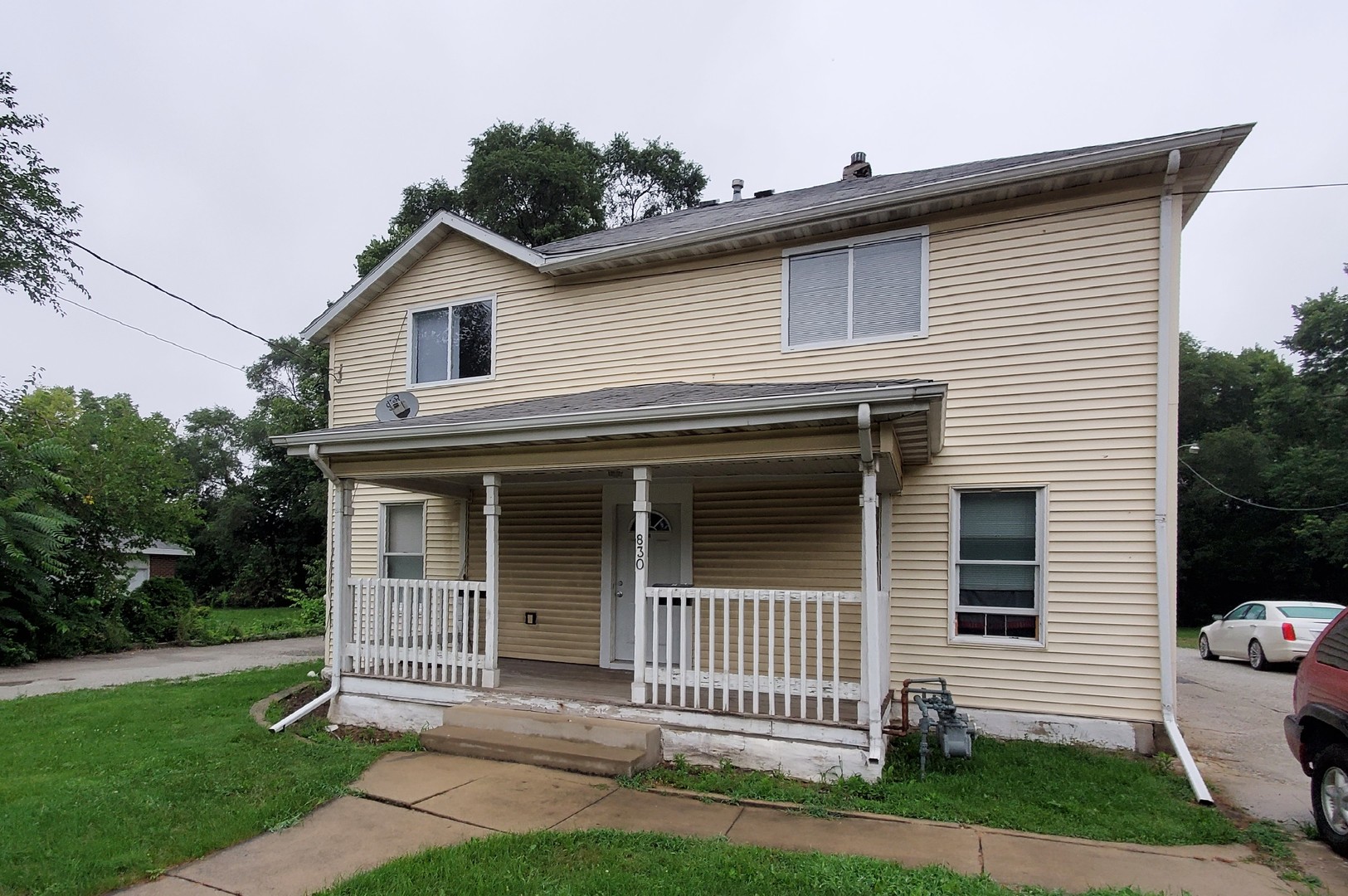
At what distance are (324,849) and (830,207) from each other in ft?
23.1

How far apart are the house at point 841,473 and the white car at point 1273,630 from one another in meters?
8.81

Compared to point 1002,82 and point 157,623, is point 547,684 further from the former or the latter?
point 1002,82

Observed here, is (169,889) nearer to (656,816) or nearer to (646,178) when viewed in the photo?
(656,816)

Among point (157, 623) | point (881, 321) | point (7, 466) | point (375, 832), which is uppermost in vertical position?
point (881, 321)

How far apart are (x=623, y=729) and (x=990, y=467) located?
4275mm

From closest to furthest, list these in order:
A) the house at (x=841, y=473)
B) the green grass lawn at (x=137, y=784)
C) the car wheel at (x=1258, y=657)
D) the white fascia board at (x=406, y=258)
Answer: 1. the green grass lawn at (x=137, y=784)
2. the house at (x=841, y=473)
3. the white fascia board at (x=406, y=258)
4. the car wheel at (x=1258, y=657)

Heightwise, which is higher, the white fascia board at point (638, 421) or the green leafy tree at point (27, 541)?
the white fascia board at point (638, 421)

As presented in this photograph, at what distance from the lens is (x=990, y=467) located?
7.16 m

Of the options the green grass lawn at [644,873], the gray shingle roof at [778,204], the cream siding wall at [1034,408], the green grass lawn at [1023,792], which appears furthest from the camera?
the gray shingle roof at [778,204]

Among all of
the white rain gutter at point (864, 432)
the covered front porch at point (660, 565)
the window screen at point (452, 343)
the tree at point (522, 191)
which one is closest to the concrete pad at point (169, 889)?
the covered front porch at point (660, 565)

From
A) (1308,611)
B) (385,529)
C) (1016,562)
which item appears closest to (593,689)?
(1016,562)

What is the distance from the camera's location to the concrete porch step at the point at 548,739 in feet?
19.1

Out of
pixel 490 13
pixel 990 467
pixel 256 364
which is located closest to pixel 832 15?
pixel 490 13

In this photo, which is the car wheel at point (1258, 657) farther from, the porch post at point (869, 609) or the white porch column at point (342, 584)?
the white porch column at point (342, 584)
